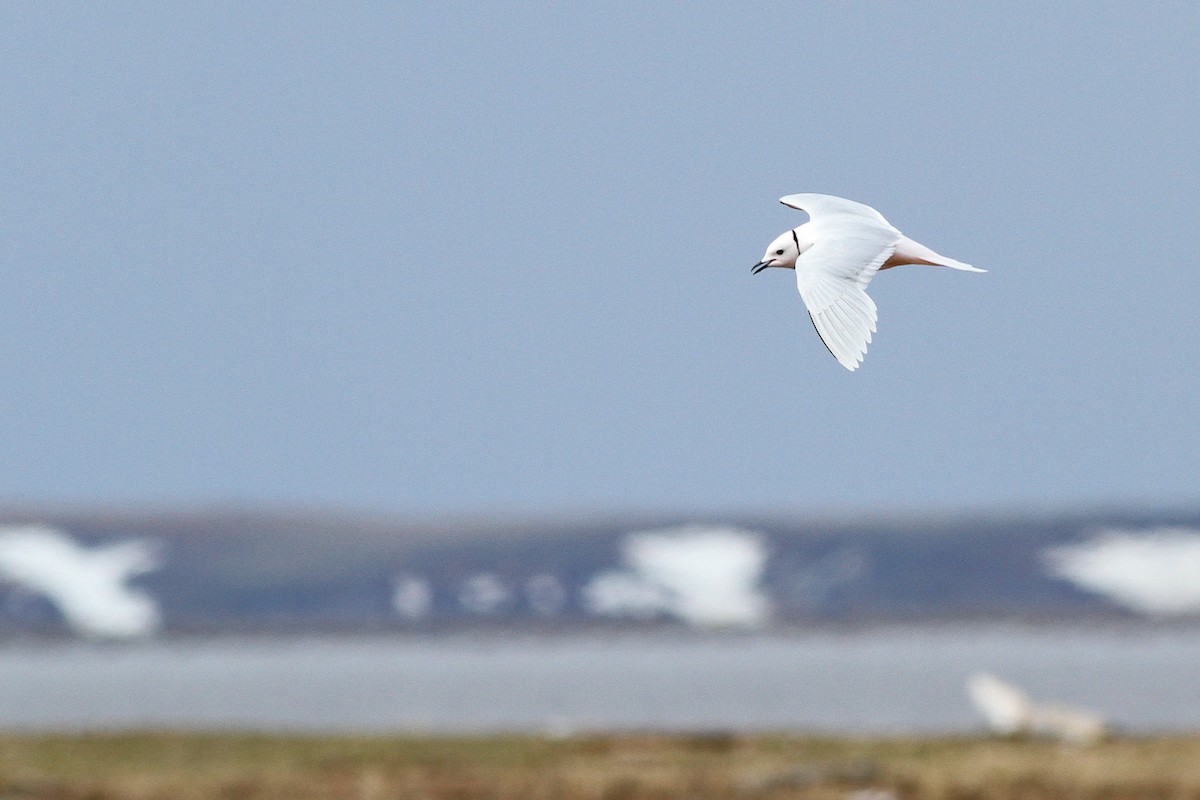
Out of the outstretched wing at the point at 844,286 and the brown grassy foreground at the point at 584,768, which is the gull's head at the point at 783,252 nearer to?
the outstretched wing at the point at 844,286

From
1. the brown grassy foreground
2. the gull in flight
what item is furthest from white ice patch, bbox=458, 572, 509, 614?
the gull in flight

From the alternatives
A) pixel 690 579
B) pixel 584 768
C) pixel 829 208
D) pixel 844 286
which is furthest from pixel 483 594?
pixel 844 286

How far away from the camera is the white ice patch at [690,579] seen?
77.7 ft

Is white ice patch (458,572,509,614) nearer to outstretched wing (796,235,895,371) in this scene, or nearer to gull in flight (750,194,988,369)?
gull in flight (750,194,988,369)

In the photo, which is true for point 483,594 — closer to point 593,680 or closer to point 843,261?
point 593,680

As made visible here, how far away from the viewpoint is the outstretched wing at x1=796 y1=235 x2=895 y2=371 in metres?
4.60

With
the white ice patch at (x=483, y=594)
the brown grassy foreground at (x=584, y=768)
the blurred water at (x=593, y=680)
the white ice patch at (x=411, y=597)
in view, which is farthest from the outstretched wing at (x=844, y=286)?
the white ice patch at (x=411, y=597)

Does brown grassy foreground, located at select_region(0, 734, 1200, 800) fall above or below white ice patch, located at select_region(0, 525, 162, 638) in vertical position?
below

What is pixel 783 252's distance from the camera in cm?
562

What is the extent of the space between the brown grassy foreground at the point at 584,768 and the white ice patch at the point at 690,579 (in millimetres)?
5742

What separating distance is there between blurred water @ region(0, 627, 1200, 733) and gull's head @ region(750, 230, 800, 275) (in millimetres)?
13883

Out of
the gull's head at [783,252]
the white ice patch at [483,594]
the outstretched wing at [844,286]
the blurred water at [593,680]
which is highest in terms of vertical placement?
the white ice patch at [483,594]

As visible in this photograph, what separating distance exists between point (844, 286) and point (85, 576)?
23.3 m

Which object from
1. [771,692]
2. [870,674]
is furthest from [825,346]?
[870,674]
